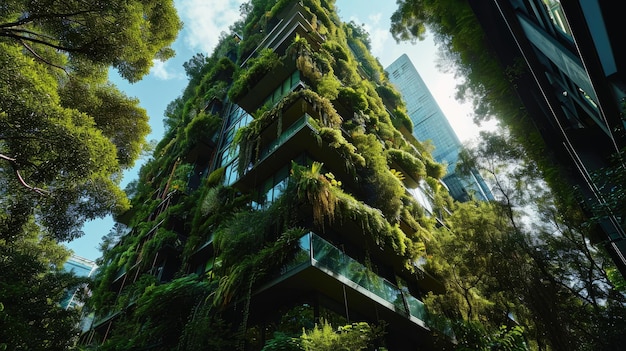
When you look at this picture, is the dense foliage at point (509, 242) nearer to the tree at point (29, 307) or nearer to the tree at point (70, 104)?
the tree at point (70, 104)

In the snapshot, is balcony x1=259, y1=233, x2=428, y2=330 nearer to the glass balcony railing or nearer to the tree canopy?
the glass balcony railing

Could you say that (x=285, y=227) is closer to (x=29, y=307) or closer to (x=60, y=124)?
(x=60, y=124)

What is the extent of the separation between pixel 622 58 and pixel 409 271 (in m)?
11.1

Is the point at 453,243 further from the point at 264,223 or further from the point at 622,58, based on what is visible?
the point at 622,58

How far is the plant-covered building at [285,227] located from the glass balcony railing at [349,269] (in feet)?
0.14

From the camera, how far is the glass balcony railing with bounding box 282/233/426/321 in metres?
9.49

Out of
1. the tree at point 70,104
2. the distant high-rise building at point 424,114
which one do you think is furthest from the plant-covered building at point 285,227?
the distant high-rise building at point 424,114

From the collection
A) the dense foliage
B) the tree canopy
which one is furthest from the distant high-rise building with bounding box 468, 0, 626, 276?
the tree canopy

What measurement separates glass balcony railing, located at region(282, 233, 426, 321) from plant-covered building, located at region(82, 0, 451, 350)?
44 millimetres

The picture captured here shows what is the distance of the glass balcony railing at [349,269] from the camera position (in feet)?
31.1

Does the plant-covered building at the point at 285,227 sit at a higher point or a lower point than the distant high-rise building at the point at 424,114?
lower

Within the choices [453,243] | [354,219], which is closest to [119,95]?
[354,219]

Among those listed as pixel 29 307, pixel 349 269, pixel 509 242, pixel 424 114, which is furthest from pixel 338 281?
pixel 424 114

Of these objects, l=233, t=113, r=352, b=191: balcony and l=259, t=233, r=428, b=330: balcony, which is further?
l=233, t=113, r=352, b=191: balcony
